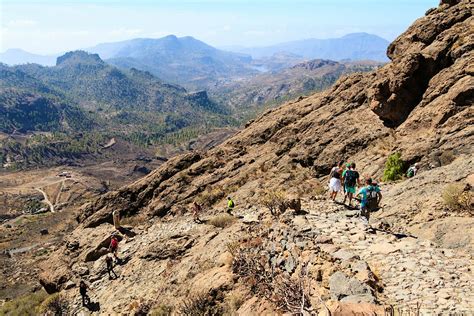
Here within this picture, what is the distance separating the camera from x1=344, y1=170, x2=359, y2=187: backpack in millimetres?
17328

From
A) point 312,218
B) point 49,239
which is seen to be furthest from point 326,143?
point 49,239

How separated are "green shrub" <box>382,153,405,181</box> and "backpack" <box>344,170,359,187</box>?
370 centimetres

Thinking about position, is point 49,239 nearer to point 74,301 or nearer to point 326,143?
point 74,301

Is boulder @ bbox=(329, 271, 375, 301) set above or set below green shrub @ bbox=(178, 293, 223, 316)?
above

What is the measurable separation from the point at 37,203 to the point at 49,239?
62465 millimetres

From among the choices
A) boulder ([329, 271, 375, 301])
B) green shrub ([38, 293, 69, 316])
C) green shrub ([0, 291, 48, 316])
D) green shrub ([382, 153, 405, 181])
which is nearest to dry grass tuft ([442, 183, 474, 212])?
boulder ([329, 271, 375, 301])

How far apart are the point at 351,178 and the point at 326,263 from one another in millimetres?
7047

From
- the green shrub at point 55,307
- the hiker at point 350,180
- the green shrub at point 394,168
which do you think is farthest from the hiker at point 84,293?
the green shrub at point 394,168

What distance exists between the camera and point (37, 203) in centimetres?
13500

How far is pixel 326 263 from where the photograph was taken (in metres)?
11.2

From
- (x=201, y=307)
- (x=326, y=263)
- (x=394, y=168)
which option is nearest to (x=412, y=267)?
(x=326, y=263)

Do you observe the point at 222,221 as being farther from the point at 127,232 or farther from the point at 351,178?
the point at 127,232

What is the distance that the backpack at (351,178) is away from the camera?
17.3m

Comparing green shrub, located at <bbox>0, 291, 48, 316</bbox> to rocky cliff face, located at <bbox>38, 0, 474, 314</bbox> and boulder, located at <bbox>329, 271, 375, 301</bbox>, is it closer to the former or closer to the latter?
rocky cliff face, located at <bbox>38, 0, 474, 314</bbox>
